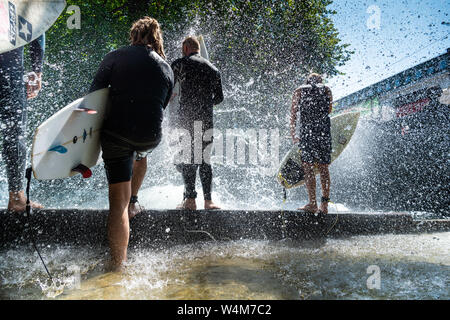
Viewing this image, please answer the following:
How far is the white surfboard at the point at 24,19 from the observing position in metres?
2.81

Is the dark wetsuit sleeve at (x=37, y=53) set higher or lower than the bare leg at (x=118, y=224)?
higher

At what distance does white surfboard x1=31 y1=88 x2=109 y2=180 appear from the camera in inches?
83.5


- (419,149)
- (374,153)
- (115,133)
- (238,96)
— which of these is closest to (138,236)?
(115,133)

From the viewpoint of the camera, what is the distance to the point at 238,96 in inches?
580

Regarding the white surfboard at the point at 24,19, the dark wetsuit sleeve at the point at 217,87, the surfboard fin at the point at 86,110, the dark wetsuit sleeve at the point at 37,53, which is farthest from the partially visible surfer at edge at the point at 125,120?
the dark wetsuit sleeve at the point at 37,53

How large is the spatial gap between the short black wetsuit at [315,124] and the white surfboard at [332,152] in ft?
2.18

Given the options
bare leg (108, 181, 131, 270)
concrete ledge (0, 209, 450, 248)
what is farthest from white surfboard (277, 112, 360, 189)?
bare leg (108, 181, 131, 270)

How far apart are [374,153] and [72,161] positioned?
32.8ft

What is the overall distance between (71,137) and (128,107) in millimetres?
551

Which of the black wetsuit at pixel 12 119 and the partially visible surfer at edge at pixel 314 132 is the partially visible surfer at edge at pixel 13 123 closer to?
the black wetsuit at pixel 12 119

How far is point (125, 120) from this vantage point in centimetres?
214

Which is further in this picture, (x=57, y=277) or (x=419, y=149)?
(x=419, y=149)

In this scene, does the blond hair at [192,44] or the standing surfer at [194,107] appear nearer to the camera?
the standing surfer at [194,107]
